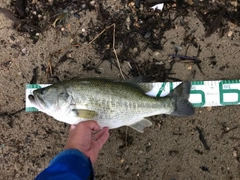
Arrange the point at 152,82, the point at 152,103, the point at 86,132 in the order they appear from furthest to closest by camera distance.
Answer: the point at 152,82 → the point at 152,103 → the point at 86,132

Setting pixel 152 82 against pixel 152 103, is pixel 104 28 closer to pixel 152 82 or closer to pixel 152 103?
pixel 152 82

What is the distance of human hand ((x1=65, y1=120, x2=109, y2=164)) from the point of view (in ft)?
7.64

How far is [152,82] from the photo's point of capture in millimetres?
2992

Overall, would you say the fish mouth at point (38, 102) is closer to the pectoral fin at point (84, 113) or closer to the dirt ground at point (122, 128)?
the pectoral fin at point (84, 113)

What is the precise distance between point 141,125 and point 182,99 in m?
0.51

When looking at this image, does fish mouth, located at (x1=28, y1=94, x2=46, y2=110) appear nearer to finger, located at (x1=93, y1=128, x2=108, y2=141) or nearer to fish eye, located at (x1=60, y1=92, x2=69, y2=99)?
fish eye, located at (x1=60, y1=92, x2=69, y2=99)

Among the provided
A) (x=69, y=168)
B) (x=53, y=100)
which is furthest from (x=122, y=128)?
(x=69, y=168)

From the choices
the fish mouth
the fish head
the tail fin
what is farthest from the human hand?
the tail fin

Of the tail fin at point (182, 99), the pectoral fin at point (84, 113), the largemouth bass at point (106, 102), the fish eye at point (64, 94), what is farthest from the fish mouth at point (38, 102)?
the tail fin at point (182, 99)

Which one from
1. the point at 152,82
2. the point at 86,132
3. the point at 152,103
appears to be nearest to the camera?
the point at 86,132

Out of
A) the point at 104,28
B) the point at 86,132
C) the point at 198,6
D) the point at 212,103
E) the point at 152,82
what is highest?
the point at 198,6

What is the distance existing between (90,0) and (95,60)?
0.69m

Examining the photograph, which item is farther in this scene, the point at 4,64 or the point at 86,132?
the point at 4,64

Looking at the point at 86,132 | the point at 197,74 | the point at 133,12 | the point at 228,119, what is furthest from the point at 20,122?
the point at 228,119
